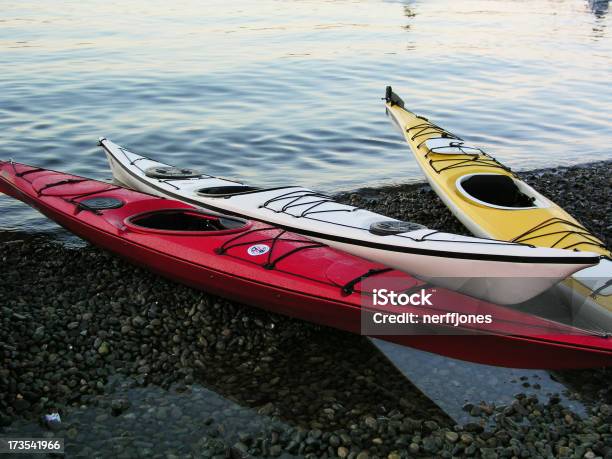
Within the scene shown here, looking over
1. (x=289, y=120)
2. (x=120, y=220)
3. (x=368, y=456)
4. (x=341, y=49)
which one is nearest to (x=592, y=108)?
(x=289, y=120)

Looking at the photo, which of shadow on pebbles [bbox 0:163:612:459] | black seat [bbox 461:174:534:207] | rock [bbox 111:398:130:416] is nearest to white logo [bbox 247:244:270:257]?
shadow on pebbles [bbox 0:163:612:459]

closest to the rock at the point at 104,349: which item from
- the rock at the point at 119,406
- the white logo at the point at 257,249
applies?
the rock at the point at 119,406

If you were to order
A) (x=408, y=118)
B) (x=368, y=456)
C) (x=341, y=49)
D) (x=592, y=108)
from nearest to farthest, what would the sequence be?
1. (x=368, y=456)
2. (x=408, y=118)
3. (x=592, y=108)
4. (x=341, y=49)

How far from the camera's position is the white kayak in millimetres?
5145

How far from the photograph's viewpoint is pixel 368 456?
4309 millimetres

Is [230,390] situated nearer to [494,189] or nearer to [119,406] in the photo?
[119,406]

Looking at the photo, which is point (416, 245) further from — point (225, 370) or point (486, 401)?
point (225, 370)

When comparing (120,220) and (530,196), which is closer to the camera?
(120,220)

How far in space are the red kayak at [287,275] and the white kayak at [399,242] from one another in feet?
0.71

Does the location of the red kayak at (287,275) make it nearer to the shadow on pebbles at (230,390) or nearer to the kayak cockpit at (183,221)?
the kayak cockpit at (183,221)

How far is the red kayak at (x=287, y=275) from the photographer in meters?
5.05

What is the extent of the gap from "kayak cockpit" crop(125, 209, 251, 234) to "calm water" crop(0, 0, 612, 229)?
249 cm

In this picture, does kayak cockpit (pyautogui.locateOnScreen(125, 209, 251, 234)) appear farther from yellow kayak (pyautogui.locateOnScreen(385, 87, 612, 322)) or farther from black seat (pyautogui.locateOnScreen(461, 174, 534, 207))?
black seat (pyautogui.locateOnScreen(461, 174, 534, 207))

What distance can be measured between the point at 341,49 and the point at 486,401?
20721 millimetres
